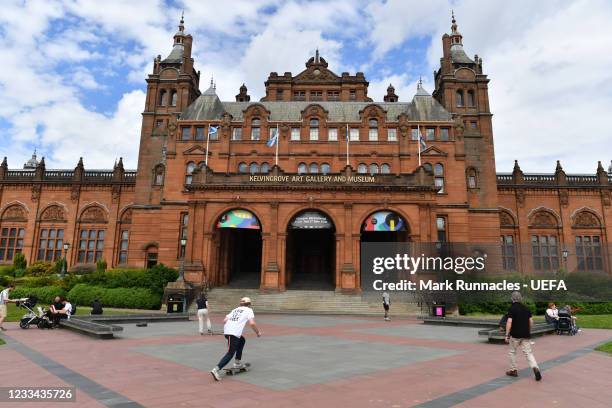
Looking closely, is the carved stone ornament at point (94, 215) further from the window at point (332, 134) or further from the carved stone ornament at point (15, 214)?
the window at point (332, 134)

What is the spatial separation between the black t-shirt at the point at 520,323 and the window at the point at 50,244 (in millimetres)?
58990

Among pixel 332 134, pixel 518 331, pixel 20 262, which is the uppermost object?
pixel 332 134

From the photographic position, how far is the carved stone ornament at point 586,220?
53.3 meters

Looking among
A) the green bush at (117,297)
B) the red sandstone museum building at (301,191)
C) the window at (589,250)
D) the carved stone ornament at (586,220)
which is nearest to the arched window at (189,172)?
the red sandstone museum building at (301,191)

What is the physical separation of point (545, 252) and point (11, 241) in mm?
71694

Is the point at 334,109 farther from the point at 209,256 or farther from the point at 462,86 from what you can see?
the point at 209,256

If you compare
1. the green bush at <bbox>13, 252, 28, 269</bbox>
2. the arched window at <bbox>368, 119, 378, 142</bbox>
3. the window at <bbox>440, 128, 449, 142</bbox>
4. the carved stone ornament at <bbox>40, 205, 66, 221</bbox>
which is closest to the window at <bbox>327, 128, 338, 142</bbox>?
the arched window at <bbox>368, 119, 378, 142</bbox>

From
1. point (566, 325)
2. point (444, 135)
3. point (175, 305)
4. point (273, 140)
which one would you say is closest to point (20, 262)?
point (175, 305)

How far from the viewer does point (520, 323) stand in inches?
401

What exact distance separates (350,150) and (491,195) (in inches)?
692

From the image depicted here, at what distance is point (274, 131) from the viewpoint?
45594 mm

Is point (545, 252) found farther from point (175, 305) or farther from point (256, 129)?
point (175, 305)

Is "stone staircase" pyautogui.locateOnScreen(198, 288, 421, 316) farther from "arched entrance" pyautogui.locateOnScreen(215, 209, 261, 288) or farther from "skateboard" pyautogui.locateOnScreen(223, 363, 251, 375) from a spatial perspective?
"skateboard" pyautogui.locateOnScreen(223, 363, 251, 375)

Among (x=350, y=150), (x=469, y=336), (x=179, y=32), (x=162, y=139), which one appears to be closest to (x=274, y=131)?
(x=350, y=150)
